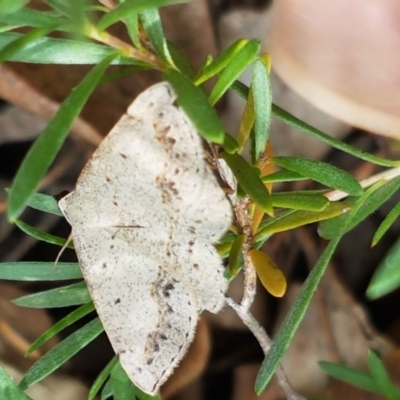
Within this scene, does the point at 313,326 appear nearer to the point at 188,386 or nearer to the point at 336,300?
the point at 336,300

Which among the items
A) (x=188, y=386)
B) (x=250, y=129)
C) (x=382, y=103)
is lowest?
(x=188, y=386)

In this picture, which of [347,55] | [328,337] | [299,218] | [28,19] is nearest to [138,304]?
[299,218]

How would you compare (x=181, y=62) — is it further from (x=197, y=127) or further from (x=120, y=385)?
(x=120, y=385)

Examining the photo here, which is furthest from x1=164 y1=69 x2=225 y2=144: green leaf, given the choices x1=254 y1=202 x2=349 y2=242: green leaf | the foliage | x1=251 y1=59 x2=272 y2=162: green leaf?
x1=254 y1=202 x2=349 y2=242: green leaf

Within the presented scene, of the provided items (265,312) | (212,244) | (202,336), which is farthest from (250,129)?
(265,312)

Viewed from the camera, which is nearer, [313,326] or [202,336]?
[202,336]

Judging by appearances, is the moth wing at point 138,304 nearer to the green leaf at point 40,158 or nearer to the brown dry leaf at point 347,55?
the green leaf at point 40,158
